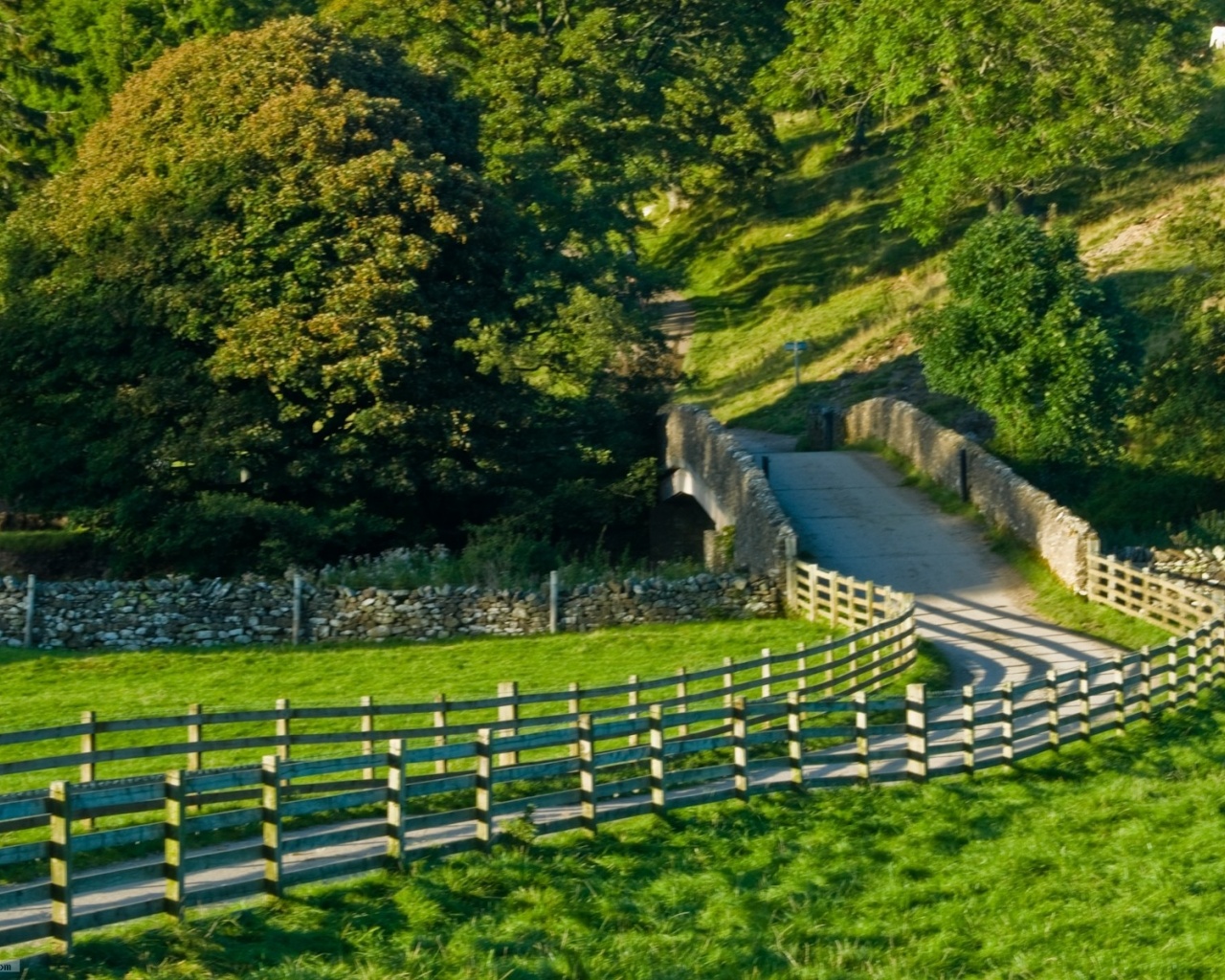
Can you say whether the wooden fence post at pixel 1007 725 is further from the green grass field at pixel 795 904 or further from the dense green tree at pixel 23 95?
the dense green tree at pixel 23 95

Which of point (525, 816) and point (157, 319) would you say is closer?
point (525, 816)

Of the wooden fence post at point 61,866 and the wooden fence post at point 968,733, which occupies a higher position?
the wooden fence post at point 61,866

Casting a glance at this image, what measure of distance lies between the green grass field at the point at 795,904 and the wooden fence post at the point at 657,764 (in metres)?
0.27

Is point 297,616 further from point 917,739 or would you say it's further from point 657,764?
point 657,764

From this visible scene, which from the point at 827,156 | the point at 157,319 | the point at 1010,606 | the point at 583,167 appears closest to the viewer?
the point at 1010,606

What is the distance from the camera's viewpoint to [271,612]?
32.6 metres

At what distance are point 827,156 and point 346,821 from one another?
2587 inches

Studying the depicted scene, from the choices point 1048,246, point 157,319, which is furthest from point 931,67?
point 157,319

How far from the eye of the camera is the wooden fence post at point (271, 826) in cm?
1323

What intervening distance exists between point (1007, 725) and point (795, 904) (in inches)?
255

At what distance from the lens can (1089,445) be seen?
135 ft

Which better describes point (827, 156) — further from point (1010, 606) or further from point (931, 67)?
point (1010, 606)

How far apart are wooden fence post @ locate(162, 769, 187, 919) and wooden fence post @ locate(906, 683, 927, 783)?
9.70 m

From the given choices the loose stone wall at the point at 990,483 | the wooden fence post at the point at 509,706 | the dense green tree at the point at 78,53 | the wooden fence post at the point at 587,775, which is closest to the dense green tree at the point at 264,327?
the loose stone wall at the point at 990,483
